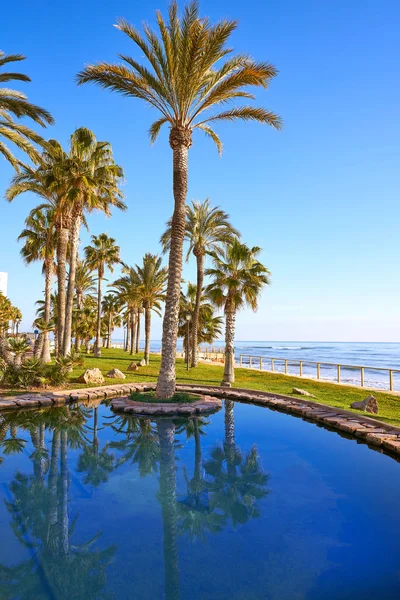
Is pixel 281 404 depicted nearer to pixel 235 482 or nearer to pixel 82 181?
pixel 235 482

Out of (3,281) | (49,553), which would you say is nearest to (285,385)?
(49,553)

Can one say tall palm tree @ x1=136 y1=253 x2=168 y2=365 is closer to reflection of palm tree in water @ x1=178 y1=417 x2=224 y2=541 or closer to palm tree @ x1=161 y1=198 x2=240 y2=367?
palm tree @ x1=161 y1=198 x2=240 y2=367

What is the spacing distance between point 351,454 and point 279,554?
15.8 feet

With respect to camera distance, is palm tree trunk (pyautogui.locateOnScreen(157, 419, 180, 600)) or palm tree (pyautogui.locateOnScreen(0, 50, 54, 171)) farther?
palm tree (pyautogui.locateOnScreen(0, 50, 54, 171))

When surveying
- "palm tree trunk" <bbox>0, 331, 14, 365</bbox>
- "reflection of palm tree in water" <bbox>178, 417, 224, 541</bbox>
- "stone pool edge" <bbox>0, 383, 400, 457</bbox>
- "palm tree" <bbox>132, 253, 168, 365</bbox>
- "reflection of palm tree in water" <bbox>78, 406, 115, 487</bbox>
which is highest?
"palm tree" <bbox>132, 253, 168, 365</bbox>

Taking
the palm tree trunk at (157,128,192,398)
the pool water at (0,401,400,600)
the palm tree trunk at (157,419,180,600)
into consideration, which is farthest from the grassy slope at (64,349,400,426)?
the palm tree trunk at (157,419,180,600)

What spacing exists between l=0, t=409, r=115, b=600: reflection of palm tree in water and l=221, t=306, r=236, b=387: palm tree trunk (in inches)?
491

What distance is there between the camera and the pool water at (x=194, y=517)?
3986 mm

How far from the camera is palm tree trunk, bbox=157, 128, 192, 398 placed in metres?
13.6

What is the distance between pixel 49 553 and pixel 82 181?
18571 mm

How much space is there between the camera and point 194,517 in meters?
5.49

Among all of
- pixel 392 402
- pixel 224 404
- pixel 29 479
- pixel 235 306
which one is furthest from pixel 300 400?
pixel 29 479

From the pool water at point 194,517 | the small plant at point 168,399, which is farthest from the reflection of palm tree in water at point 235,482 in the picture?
the small plant at point 168,399

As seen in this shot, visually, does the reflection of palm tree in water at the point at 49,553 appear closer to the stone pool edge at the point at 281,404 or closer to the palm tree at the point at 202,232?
the stone pool edge at the point at 281,404
